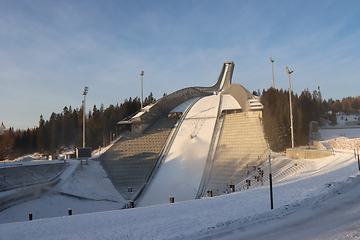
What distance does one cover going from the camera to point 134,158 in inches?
969

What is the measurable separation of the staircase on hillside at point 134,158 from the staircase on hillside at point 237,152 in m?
6.42

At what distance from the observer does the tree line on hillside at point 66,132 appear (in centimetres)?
3941

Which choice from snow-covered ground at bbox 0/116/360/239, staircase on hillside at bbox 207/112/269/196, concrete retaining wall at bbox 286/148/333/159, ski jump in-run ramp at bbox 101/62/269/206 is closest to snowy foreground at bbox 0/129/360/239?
snow-covered ground at bbox 0/116/360/239

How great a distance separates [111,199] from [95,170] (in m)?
4.26

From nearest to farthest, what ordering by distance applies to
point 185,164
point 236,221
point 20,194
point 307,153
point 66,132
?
point 236,221, point 20,194, point 307,153, point 185,164, point 66,132

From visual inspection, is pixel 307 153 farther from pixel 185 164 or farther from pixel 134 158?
pixel 134 158

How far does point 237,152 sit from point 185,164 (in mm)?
5266

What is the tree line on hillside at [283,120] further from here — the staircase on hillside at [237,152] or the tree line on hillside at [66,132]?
the tree line on hillside at [66,132]

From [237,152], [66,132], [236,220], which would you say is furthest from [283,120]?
[66,132]

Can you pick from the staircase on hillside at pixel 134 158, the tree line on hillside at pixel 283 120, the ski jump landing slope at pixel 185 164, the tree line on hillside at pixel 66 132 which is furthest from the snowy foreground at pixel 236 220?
the tree line on hillside at pixel 66 132

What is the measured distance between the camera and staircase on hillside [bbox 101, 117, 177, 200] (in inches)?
824

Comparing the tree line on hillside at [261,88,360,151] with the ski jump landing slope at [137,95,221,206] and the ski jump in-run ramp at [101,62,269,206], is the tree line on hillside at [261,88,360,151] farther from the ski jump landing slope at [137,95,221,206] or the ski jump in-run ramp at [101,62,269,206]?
the ski jump landing slope at [137,95,221,206]

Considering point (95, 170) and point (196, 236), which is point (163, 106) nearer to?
point (95, 170)

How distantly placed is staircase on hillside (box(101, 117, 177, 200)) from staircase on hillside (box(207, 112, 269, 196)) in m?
6.42
